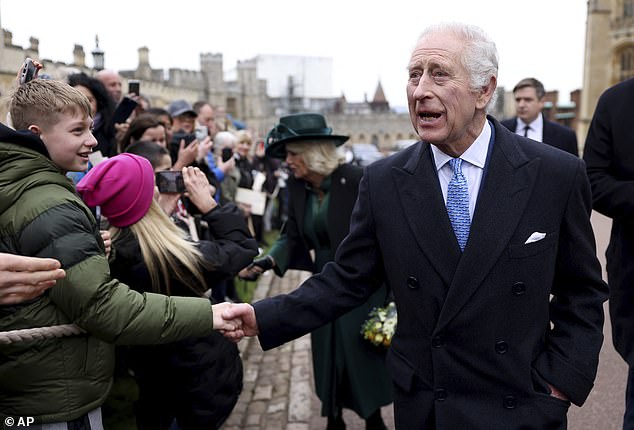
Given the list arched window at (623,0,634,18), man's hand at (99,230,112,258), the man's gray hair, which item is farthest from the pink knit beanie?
arched window at (623,0,634,18)

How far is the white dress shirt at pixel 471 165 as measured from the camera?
8.08ft

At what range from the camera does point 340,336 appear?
4.46 meters

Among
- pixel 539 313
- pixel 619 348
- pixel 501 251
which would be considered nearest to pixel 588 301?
pixel 539 313

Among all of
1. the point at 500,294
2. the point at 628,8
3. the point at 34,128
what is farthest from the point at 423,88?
the point at 628,8

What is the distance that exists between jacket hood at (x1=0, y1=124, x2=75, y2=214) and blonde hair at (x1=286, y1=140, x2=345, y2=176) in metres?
2.35

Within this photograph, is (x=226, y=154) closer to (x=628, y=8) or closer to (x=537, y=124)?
(x=537, y=124)

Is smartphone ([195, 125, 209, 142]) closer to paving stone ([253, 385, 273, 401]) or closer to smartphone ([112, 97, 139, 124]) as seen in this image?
smartphone ([112, 97, 139, 124])

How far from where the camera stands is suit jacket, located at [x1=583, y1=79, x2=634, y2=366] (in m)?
3.31

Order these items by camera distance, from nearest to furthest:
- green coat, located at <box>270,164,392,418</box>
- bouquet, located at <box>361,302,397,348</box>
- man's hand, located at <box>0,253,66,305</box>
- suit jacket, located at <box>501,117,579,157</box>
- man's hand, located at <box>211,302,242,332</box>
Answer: man's hand, located at <box>0,253,66,305</box>
man's hand, located at <box>211,302,242,332</box>
bouquet, located at <box>361,302,397,348</box>
green coat, located at <box>270,164,392,418</box>
suit jacket, located at <box>501,117,579,157</box>

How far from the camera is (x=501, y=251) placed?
228 cm

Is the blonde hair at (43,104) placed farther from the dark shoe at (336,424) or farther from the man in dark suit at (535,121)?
the man in dark suit at (535,121)

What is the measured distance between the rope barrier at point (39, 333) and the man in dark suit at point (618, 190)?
270cm

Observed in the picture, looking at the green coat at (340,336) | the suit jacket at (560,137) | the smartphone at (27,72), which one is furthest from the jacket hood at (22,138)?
the suit jacket at (560,137)

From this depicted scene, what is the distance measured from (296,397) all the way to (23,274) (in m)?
3.68
